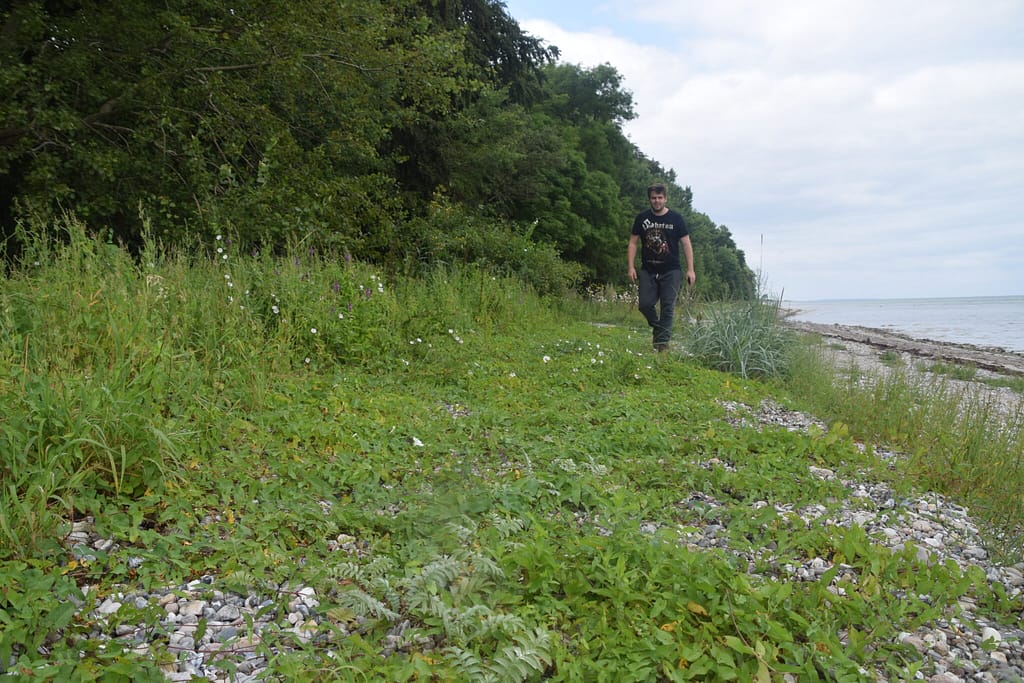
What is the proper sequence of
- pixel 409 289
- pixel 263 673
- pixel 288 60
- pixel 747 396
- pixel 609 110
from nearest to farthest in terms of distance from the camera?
pixel 263 673 < pixel 747 396 < pixel 409 289 < pixel 288 60 < pixel 609 110

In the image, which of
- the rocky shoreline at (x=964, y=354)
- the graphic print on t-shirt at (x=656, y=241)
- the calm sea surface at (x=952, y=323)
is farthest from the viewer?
the calm sea surface at (x=952, y=323)

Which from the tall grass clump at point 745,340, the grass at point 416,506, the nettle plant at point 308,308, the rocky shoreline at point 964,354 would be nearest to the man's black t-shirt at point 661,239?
the tall grass clump at point 745,340

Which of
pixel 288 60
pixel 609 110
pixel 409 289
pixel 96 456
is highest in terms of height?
pixel 609 110

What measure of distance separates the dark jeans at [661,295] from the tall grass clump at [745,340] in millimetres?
388

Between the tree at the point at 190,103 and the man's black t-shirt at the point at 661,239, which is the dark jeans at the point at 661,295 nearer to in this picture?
the man's black t-shirt at the point at 661,239

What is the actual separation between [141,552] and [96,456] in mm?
684

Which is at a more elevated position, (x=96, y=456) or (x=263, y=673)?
(x=96, y=456)

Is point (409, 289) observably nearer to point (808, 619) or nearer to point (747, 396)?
point (747, 396)

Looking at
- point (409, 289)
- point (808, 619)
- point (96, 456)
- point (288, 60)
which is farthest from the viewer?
point (288, 60)

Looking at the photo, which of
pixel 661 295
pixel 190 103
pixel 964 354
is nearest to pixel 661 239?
pixel 661 295

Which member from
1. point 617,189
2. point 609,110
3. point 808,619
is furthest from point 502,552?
point 609,110

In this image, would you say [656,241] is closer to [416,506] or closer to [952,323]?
[416,506]

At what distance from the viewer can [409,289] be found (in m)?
8.69

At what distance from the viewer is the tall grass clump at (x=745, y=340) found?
775 cm
